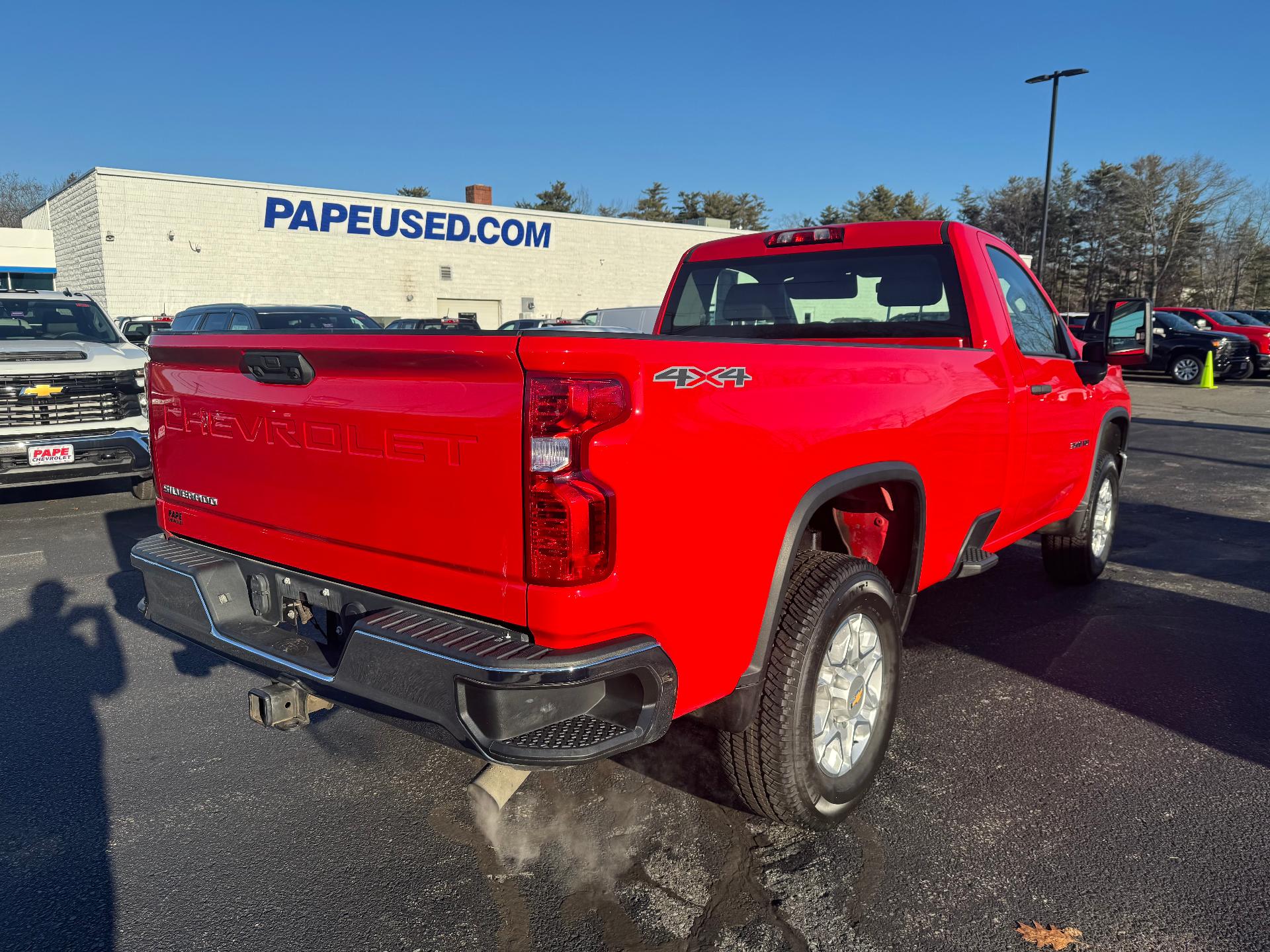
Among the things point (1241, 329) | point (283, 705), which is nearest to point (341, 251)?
point (1241, 329)

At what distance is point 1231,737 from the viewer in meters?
3.58

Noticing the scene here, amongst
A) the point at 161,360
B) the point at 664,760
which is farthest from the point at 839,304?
the point at 161,360

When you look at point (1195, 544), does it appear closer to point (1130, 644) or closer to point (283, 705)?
point (1130, 644)

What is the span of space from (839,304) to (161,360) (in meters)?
2.85

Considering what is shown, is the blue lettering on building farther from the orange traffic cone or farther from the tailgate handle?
the tailgate handle

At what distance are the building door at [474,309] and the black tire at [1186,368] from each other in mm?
21288

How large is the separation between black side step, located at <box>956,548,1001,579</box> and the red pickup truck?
60mm

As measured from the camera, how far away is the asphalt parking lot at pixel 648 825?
8.12 ft

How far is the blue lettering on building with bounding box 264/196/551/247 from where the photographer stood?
28750 mm

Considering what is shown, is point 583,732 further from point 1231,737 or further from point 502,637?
point 1231,737

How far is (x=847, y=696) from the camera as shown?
293 cm

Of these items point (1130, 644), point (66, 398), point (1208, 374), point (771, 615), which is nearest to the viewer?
point (771, 615)

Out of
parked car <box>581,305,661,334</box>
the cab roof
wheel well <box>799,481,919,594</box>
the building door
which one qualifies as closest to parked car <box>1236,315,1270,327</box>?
parked car <box>581,305,661,334</box>

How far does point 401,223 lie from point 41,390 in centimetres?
2551
